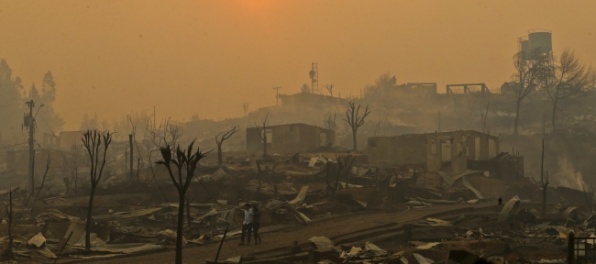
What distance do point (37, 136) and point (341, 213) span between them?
105 m

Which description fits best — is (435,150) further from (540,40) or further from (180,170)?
(540,40)

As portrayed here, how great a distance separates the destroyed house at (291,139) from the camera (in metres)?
61.1

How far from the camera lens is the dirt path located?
21469 mm

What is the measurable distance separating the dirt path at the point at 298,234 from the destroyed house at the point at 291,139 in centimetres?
2572

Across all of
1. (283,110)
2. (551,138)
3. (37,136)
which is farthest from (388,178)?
(37,136)

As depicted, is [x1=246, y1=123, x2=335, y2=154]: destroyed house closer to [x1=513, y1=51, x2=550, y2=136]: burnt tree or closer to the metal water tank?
[x1=513, y1=51, x2=550, y2=136]: burnt tree

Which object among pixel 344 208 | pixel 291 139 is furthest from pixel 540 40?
pixel 344 208

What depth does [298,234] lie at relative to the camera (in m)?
26.6

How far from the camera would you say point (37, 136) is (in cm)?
12719

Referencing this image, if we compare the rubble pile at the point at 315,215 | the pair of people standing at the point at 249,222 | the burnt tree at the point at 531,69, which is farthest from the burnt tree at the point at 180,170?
the burnt tree at the point at 531,69

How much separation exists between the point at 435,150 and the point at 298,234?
26.3 metres

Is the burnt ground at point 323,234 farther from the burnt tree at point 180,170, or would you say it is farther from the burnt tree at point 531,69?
the burnt tree at point 531,69

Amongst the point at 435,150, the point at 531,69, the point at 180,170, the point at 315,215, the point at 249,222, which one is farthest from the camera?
the point at 531,69

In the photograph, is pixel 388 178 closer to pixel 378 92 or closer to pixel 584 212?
pixel 584 212
